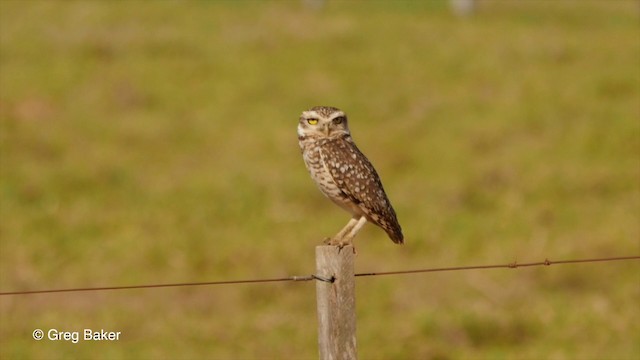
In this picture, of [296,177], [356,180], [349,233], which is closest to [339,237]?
[349,233]

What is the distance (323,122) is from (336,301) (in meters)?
1.82

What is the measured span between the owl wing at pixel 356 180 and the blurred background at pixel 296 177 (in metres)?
2.96

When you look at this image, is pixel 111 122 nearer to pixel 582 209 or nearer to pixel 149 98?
pixel 149 98

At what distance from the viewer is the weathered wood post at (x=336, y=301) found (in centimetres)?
476

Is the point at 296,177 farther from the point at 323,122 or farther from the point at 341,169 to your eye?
the point at 341,169

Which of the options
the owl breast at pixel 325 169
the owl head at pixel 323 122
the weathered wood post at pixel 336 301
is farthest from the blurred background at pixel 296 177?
the weathered wood post at pixel 336 301

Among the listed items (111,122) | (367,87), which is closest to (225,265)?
(111,122)

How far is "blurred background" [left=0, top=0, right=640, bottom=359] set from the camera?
33.0 feet

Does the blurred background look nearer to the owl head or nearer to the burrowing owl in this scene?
the burrowing owl

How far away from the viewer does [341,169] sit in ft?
20.7

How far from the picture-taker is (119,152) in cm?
1449

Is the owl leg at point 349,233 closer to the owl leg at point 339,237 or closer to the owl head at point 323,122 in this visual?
the owl leg at point 339,237

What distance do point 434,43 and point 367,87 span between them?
Result: 2.20 m

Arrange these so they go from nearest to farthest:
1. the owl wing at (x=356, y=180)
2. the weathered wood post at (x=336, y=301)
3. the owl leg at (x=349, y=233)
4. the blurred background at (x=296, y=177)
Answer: the weathered wood post at (x=336, y=301), the owl leg at (x=349, y=233), the owl wing at (x=356, y=180), the blurred background at (x=296, y=177)
